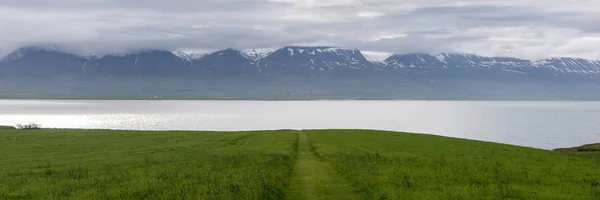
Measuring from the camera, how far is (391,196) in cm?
2109

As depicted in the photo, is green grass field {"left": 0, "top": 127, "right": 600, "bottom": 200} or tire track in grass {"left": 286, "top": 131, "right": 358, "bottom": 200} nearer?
green grass field {"left": 0, "top": 127, "right": 600, "bottom": 200}

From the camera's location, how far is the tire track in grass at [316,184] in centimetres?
2255

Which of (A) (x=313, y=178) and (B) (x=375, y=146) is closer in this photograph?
(A) (x=313, y=178)

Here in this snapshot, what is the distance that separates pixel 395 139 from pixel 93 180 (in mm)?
46560

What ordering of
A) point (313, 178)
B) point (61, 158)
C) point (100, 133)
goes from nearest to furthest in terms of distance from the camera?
point (313, 178), point (61, 158), point (100, 133)

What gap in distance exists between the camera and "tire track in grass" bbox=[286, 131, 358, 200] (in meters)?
22.5

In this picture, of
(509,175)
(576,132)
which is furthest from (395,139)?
(576,132)

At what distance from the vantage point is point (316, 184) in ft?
83.8

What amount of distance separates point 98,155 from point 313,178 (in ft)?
93.7

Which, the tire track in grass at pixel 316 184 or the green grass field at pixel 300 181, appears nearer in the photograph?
the green grass field at pixel 300 181

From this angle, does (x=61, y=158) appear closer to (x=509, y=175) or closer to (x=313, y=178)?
(x=313, y=178)

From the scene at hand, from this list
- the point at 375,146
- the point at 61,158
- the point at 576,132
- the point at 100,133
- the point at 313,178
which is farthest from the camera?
the point at 576,132

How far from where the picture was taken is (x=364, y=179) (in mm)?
25812

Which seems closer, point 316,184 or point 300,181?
point 316,184
